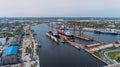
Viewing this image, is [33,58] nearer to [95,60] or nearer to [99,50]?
[95,60]

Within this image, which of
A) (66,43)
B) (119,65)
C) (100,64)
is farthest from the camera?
(66,43)

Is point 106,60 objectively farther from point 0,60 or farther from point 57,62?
point 0,60

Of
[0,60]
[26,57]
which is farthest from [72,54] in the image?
[0,60]

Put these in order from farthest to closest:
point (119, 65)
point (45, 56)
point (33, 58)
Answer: point (45, 56), point (33, 58), point (119, 65)

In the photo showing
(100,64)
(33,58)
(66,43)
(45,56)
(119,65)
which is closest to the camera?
(119,65)

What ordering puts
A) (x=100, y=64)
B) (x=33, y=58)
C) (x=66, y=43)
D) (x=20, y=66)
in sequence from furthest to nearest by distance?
(x=66, y=43), (x=33, y=58), (x=100, y=64), (x=20, y=66)

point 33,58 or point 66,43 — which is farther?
point 66,43

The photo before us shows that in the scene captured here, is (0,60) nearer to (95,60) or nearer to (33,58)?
(33,58)

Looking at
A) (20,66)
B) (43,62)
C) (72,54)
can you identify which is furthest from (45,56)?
(20,66)

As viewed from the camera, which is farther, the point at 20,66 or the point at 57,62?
the point at 57,62
